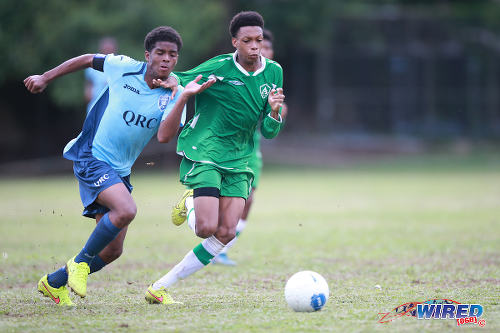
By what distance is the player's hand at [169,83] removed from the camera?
590cm

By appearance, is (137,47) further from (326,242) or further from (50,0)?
(326,242)

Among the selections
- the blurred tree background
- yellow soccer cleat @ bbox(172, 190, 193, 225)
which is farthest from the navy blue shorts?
the blurred tree background

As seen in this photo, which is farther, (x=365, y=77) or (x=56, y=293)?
(x=365, y=77)

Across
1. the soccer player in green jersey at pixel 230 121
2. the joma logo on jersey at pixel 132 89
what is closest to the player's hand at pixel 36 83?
the joma logo on jersey at pixel 132 89

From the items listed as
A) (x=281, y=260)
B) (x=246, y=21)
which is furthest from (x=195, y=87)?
(x=281, y=260)

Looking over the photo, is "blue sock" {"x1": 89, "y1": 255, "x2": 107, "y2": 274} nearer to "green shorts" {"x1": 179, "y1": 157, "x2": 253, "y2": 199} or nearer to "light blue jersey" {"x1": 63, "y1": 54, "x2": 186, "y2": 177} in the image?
"light blue jersey" {"x1": 63, "y1": 54, "x2": 186, "y2": 177}

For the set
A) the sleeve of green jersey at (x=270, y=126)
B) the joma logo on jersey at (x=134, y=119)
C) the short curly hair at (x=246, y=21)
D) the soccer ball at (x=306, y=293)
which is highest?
the short curly hair at (x=246, y=21)

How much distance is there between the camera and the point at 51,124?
2930 cm

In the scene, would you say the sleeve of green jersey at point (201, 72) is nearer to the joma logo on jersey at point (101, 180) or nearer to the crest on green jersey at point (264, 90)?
the crest on green jersey at point (264, 90)

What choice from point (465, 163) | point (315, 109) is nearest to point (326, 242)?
point (465, 163)

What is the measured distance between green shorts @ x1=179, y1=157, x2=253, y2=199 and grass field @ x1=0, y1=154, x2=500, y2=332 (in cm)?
95

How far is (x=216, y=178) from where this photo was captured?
6.08m

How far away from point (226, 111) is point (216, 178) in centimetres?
63

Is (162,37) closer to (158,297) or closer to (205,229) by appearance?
(205,229)
